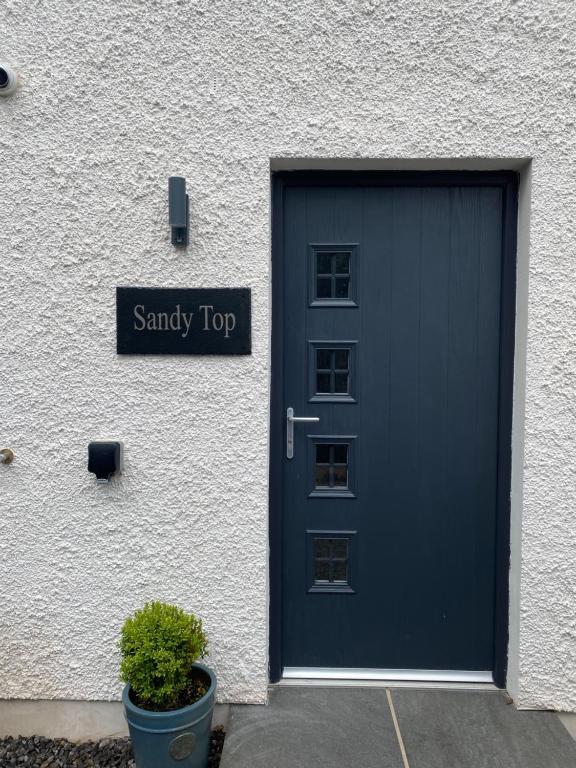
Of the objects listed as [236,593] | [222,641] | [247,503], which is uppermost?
[247,503]

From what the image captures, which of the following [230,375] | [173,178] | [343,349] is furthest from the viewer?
[343,349]

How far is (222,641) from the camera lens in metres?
2.59

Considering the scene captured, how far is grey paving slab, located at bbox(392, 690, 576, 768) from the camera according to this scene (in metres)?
2.27

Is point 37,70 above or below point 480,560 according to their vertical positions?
above

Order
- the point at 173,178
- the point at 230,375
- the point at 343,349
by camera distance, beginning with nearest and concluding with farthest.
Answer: the point at 173,178 → the point at 230,375 → the point at 343,349

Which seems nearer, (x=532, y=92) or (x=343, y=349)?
(x=532, y=92)

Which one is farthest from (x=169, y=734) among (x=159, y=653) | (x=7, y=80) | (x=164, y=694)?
(x=7, y=80)

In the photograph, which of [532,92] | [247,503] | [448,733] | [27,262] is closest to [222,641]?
[247,503]

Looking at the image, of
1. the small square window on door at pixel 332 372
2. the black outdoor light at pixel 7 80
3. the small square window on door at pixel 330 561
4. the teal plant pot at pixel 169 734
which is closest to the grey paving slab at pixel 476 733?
the small square window on door at pixel 330 561

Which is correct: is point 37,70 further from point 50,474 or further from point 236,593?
point 236,593

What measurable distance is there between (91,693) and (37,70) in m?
3.04

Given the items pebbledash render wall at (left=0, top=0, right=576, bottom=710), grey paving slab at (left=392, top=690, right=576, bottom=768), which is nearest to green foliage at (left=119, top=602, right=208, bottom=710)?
pebbledash render wall at (left=0, top=0, right=576, bottom=710)

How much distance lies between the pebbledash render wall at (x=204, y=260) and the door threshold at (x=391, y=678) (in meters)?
0.22

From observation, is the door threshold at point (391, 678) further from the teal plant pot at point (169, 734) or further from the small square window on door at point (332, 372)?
the small square window on door at point (332, 372)
